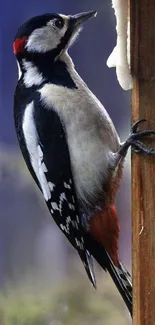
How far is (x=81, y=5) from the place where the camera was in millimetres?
Answer: 1674

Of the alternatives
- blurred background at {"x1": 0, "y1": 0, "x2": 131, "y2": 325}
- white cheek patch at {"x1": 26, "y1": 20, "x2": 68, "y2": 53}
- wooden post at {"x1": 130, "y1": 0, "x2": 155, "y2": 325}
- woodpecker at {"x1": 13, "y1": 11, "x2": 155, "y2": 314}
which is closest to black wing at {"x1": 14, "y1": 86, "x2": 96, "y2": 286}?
woodpecker at {"x1": 13, "y1": 11, "x2": 155, "y2": 314}

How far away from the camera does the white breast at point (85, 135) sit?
1236mm

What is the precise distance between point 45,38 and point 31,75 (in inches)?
3.4

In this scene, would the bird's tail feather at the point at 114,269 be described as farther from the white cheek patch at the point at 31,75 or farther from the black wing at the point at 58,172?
the white cheek patch at the point at 31,75

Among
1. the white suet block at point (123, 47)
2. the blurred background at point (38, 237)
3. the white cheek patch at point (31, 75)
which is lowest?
the blurred background at point (38, 237)

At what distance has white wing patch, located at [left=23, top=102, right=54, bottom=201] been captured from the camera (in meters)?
1.29

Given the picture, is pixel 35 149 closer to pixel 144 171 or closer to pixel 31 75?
pixel 31 75

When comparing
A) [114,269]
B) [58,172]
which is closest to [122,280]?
[114,269]

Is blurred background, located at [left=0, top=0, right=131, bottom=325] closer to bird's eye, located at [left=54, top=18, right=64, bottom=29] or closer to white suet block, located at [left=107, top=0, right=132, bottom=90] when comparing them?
bird's eye, located at [left=54, top=18, right=64, bottom=29]

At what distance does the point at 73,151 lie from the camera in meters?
1.26

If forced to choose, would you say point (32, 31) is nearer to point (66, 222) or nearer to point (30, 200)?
point (66, 222)

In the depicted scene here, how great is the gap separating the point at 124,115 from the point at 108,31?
0.74 ft

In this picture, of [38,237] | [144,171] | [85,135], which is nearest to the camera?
[144,171]

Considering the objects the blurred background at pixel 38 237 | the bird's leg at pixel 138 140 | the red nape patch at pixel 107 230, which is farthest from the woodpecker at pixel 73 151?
the blurred background at pixel 38 237
